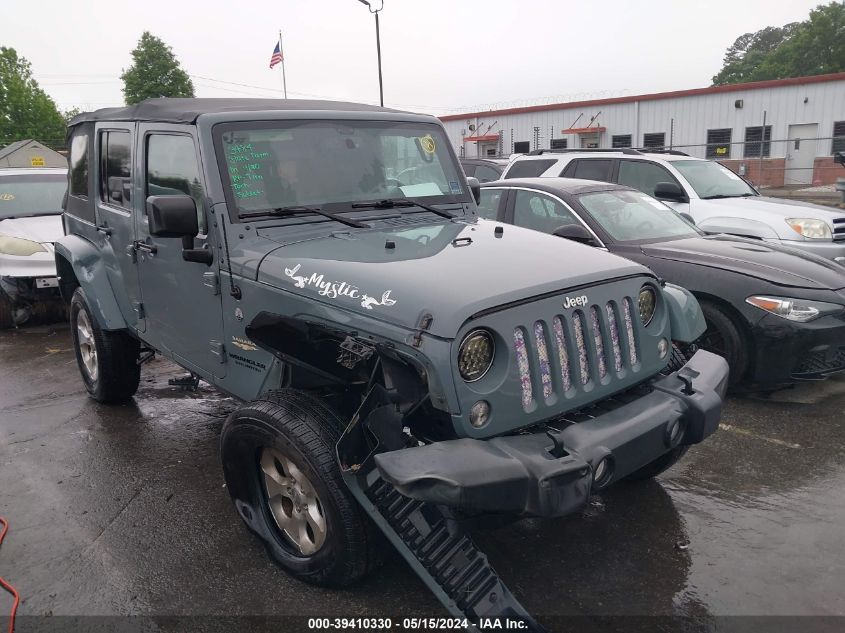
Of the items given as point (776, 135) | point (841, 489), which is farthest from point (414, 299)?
point (776, 135)

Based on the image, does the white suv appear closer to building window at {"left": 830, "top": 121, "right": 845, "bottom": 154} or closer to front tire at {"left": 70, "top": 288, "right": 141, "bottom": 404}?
front tire at {"left": 70, "top": 288, "right": 141, "bottom": 404}

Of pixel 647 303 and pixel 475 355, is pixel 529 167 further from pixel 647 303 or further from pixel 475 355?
pixel 475 355

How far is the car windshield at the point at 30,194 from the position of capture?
907 centimetres

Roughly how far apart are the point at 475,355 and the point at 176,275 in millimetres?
2089

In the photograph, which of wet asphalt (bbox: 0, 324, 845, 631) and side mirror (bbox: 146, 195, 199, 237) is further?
side mirror (bbox: 146, 195, 199, 237)

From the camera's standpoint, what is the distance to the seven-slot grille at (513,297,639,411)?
275cm

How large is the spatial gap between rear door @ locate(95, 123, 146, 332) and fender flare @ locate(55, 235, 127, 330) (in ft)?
0.18

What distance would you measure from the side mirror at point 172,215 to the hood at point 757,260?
386 cm

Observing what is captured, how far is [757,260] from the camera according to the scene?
542cm

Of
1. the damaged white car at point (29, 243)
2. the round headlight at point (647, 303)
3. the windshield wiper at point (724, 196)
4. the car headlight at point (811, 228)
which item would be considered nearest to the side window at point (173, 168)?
the round headlight at point (647, 303)

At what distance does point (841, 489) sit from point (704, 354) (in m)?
1.27

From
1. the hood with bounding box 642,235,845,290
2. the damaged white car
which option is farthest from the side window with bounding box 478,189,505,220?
the damaged white car

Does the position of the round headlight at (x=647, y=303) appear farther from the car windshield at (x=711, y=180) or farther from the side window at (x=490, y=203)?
the car windshield at (x=711, y=180)

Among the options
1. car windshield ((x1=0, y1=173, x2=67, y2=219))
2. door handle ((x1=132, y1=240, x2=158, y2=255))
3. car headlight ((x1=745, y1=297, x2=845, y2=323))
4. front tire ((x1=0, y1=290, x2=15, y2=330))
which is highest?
car windshield ((x1=0, y1=173, x2=67, y2=219))
